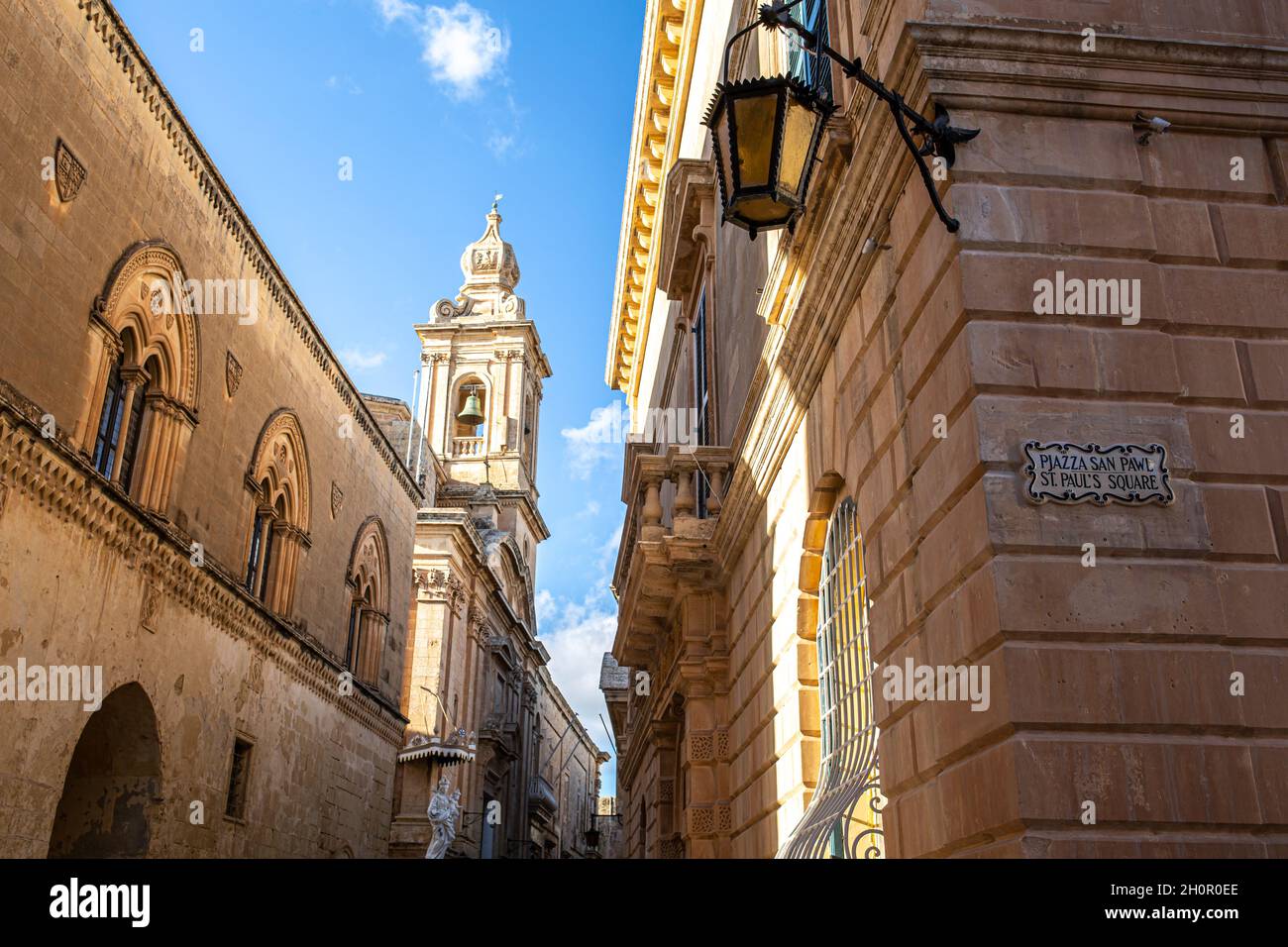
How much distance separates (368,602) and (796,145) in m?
19.0

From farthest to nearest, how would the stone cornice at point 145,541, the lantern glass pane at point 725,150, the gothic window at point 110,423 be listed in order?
1. the gothic window at point 110,423
2. the stone cornice at point 145,541
3. the lantern glass pane at point 725,150

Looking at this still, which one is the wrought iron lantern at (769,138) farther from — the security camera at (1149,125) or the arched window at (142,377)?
the arched window at (142,377)

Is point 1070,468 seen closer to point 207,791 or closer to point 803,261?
point 803,261

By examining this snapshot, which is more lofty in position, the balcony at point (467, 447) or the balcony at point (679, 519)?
the balcony at point (467, 447)

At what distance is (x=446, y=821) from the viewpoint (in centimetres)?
2684

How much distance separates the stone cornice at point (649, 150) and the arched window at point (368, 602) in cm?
721

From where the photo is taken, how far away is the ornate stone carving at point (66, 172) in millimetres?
11383

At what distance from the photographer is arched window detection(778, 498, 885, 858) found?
23.0 ft

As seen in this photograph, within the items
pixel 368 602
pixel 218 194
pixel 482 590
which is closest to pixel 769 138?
pixel 218 194

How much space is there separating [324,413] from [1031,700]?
1779 cm

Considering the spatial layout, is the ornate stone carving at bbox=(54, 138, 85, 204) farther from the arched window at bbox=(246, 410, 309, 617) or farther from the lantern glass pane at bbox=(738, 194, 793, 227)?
the lantern glass pane at bbox=(738, 194, 793, 227)

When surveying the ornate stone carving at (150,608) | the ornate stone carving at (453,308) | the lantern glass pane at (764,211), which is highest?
the ornate stone carving at (453,308)

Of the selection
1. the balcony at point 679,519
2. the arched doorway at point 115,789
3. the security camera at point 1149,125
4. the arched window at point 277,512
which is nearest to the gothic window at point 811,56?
the security camera at point 1149,125

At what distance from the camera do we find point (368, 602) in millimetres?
23609
